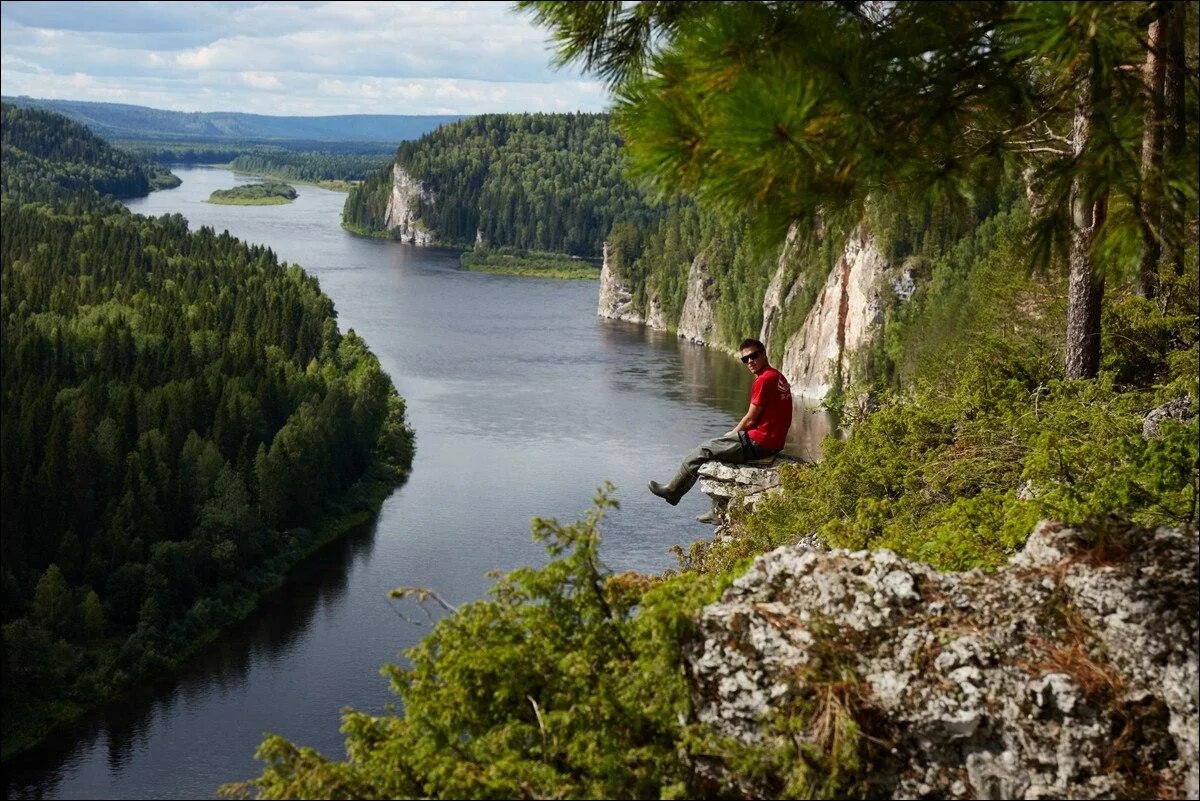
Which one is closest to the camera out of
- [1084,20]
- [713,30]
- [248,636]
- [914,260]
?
[1084,20]

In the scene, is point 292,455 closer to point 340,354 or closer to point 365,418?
point 365,418

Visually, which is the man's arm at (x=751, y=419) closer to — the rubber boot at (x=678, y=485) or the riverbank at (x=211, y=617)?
the rubber boot at (x=678, y=485)

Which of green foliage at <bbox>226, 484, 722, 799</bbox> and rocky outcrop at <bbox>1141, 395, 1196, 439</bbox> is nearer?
green foliage at <bbox>226, 484, 722, 799</bbox>

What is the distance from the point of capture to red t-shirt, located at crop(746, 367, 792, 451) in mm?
14500

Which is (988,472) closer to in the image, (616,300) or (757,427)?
(757,427)

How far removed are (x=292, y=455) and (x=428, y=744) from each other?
5643 cm

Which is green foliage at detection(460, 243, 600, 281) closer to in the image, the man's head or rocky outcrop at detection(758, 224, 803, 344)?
rocky outcrop at detection(758, 224, 803, 344)

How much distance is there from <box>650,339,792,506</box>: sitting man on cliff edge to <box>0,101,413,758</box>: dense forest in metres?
33.1

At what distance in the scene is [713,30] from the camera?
8.67m

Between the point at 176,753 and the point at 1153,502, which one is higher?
A: the point at 1153,502

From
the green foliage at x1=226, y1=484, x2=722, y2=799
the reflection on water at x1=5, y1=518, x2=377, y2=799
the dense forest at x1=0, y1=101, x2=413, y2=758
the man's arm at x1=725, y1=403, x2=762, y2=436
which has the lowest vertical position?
the reflection on water at x1=5, y1=518, x2=377, y2=799

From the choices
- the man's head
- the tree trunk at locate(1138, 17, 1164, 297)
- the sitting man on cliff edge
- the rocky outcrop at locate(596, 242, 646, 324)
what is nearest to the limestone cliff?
the rocky outcrop at locate(596, 242, 646, 324)

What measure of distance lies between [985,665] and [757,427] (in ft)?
21.7

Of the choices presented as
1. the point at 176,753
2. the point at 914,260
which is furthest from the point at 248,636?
the point at 914,260
